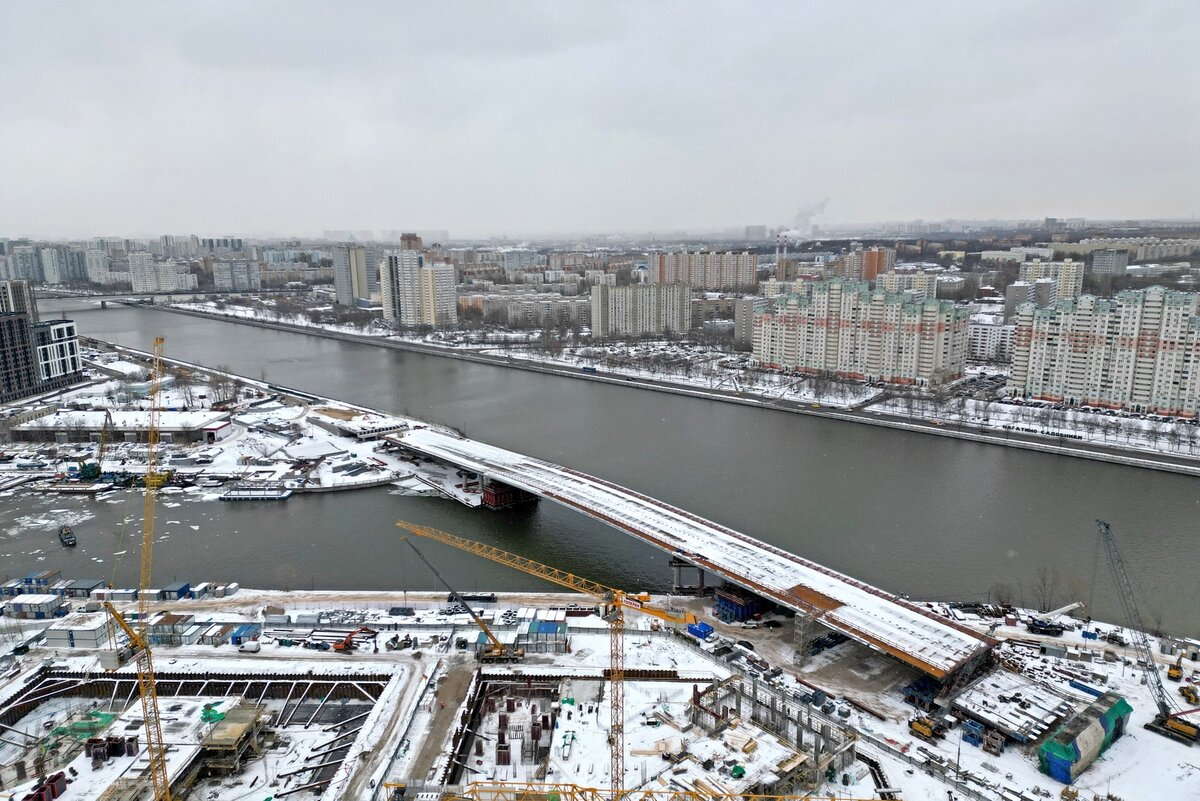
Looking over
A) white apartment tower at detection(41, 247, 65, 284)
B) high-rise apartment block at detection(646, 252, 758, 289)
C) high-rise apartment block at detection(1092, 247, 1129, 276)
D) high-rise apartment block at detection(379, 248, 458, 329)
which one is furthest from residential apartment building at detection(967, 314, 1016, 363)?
white apartment tower at detection(41, 247, 65, 284)

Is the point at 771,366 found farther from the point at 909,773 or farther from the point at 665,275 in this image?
the point at 665,275

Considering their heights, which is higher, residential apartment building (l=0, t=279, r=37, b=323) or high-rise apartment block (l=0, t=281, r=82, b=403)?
residential apartment building (l=0, t=279, r=37, b=323)

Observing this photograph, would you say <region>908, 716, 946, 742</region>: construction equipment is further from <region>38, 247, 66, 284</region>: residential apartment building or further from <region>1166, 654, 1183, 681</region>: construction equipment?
<region>38, 247, 66, 284</region>: residential apartment building

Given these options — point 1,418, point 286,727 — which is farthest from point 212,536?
point 1,418

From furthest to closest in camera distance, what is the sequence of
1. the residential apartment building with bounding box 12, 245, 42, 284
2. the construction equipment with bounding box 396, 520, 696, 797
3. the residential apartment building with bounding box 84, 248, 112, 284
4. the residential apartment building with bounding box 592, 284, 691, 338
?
the residential apartment building with bounding box 84, 248, 112, 284
the residential apartment building with bounding box 12, 245, 42, 284
the residential apartment building with bounding box 592, 284, 691, 338
the construction equipment with bounding box 396, 520, 696, 797

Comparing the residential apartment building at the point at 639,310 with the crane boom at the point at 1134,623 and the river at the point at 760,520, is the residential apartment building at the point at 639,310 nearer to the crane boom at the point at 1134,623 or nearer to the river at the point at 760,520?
the river at the point at 760,520

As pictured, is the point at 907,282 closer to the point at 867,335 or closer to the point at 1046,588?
the point at 867,335
